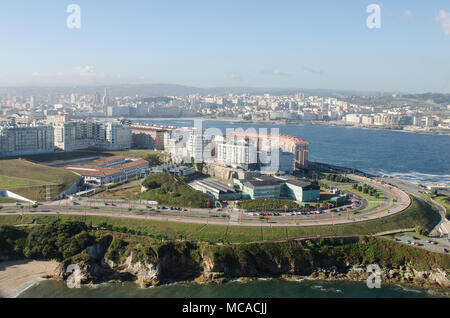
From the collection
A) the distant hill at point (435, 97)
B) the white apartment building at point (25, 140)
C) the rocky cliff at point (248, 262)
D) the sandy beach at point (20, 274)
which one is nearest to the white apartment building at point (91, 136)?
the white apartment building at point (25, 140)

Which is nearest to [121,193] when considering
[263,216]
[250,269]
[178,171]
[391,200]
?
[178,171]

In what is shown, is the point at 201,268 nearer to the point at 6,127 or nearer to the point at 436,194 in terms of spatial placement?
the point at 436,194

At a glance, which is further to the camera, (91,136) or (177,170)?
(91,136)

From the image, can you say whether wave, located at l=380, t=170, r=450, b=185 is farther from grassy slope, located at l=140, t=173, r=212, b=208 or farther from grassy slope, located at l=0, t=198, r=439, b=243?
grassy slope, located at l=140, t=173, r=212, b=208

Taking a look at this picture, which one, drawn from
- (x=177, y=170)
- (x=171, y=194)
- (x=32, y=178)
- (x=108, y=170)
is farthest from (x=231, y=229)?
(x=32, y=178)

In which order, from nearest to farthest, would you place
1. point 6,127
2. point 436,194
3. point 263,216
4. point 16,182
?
point 263,216, point 16,182, point 436,194, point 6,127

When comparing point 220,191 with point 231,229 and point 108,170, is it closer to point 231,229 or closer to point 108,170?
point 231,229
